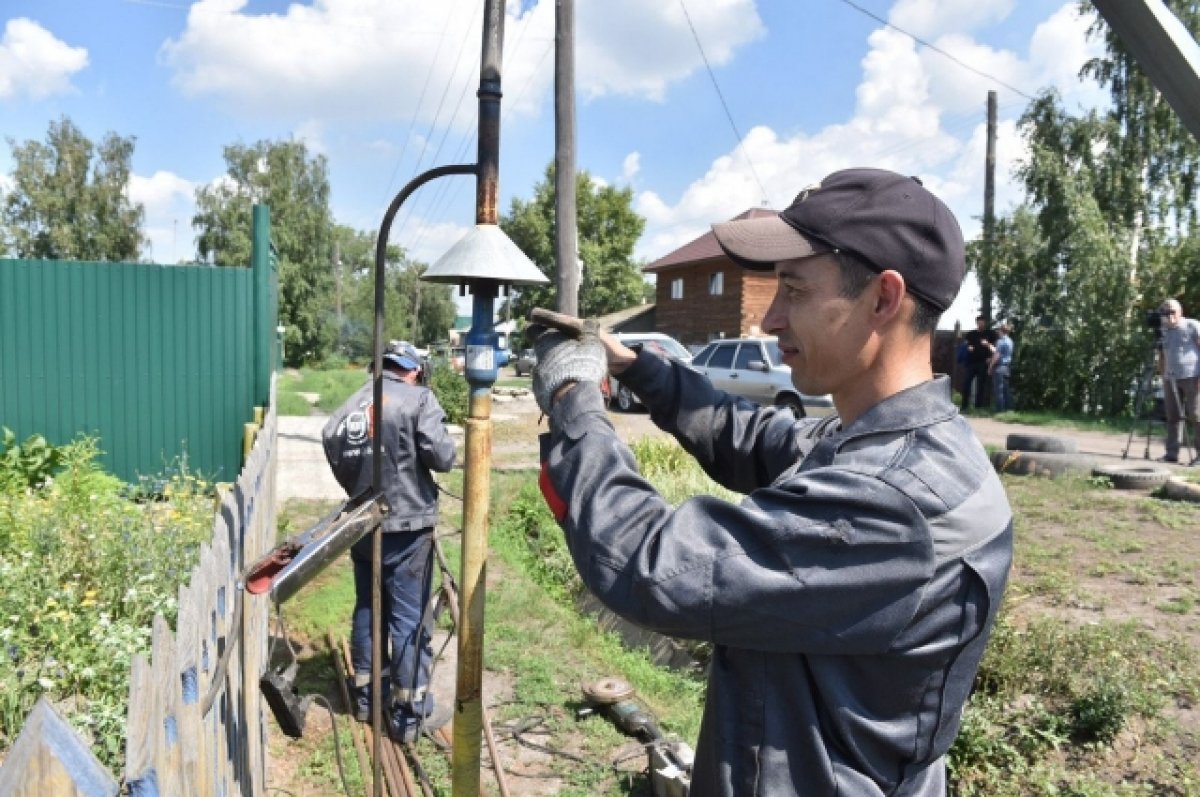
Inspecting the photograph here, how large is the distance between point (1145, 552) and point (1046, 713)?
3378mm

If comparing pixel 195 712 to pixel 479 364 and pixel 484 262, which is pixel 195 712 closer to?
pixel 479 364

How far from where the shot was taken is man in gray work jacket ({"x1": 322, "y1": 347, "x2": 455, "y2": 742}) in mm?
4250

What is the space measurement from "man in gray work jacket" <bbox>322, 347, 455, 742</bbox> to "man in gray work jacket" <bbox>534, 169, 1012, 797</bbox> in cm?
282

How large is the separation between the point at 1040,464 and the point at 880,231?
923cm

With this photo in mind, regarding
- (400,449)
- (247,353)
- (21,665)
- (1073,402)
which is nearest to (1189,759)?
(400,449)

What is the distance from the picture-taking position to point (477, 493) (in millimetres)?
1815

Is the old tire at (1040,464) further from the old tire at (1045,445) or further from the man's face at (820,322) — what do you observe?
the man's face at (820,322)

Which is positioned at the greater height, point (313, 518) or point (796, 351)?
point (796, 351)

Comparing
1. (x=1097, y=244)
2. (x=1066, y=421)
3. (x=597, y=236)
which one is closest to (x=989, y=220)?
(x=1097, y=244)

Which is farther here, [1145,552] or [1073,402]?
[1073,402]

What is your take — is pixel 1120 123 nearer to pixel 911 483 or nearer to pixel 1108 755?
pixel 1108 755

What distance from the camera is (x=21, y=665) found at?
3344mm

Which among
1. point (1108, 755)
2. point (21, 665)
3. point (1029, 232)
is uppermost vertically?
point (1029, 232)

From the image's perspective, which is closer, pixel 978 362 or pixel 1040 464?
pixel 1040 464
